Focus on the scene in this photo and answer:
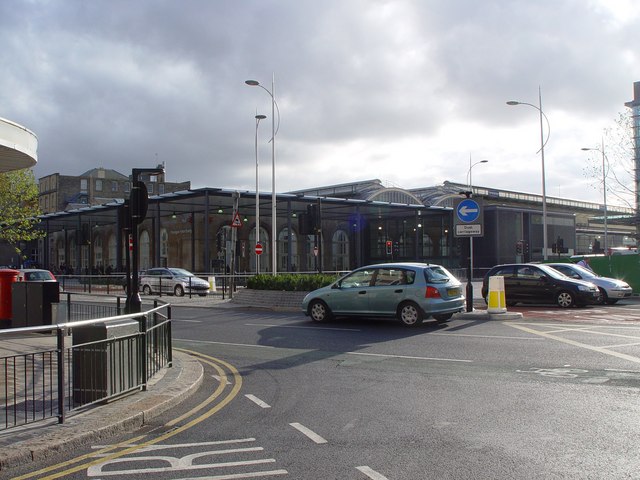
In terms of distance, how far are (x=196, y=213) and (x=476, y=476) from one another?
51.5 m

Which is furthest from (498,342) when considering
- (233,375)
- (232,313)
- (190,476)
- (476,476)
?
(232,313)

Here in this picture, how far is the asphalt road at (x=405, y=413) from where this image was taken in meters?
5.03

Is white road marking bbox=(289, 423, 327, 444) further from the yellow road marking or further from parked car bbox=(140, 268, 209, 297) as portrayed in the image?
parked car bbox=(140, 268, 209, 297)

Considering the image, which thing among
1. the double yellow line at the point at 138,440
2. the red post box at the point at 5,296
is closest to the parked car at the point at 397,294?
the double yellow line at the point at 138,440

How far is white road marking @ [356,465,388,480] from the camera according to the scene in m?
4.71

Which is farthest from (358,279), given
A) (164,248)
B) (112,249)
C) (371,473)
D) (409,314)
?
(112,249)

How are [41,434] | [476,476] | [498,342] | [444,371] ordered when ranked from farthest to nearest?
[498,342]
[444,371]
[41,434]
[476,476]

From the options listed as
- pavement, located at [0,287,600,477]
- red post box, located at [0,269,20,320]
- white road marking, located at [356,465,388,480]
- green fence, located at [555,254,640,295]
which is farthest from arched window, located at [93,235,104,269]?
white road marking, located at [356,465,388,480]

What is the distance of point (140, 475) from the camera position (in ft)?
16.3

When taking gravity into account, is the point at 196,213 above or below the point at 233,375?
above

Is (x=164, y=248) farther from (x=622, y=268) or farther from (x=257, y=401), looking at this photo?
(x=257, y=401)

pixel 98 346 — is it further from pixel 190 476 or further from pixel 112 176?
pixel 112 176

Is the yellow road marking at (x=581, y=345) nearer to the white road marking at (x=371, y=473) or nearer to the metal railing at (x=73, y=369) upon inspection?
the white road marking at (x=371, y=473)

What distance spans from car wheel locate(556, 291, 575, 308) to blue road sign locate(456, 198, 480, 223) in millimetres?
4668
